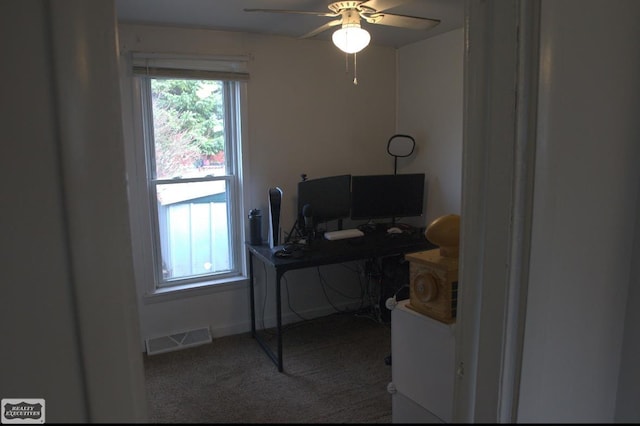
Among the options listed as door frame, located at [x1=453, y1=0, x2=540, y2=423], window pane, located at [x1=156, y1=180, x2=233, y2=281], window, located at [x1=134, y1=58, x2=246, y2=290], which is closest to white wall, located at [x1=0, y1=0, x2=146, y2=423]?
door frame, located at [x1=453, y1=0, x2=540, y2=423]

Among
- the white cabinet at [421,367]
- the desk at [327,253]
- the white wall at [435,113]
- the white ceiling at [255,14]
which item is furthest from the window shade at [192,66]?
the white cabinet at [421,367]

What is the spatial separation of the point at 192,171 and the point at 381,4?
5.73 ft

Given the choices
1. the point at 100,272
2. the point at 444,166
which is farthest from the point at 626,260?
the point at 444,166

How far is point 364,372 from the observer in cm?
273

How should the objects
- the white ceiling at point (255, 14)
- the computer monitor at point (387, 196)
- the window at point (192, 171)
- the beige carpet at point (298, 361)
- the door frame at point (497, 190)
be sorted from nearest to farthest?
the door frame at point (497, 190) < the beige carpet at point (298, 361) < the white ceiling at point (255, 14) < the window at point (192, 171) < the computer monitor at point (387, 196)

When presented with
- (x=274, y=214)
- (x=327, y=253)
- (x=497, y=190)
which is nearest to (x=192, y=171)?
(x=274, y=214)

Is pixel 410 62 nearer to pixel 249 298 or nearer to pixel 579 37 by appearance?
pixel 249 298

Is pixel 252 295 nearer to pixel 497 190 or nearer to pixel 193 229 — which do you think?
pixel 193 229

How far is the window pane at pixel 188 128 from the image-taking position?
318 centimetres

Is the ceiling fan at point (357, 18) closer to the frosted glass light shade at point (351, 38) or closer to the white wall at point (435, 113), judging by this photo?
the frosted glass light shade at point (351, 38)

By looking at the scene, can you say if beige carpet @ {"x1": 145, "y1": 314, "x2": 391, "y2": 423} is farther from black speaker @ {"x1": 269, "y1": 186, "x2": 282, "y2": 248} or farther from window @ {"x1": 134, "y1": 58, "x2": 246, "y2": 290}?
black speaker @ {"x1": 269, "y1": 186, "x2": 282, "y2": 248}

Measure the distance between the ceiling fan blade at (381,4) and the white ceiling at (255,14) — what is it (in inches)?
1.0

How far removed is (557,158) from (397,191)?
295cm

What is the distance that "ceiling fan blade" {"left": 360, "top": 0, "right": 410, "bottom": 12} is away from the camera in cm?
243
